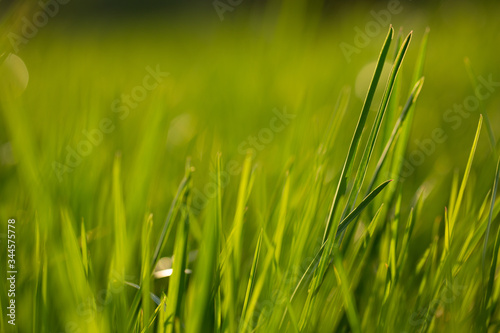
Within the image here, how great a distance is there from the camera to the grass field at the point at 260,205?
391 mm

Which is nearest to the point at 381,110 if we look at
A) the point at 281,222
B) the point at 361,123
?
Result: the point at 361,123

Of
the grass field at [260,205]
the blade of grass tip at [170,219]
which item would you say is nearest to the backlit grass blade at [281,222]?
the grass field at [260,205]

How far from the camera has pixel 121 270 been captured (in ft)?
1.35

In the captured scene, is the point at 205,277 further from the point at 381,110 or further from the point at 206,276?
the point at 381,110

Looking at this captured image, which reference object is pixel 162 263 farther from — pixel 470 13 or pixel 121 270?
pixel 470 13

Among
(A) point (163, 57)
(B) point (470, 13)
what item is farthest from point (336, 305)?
(B) point (470, 13)

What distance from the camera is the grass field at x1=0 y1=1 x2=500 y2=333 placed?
0.39 meters

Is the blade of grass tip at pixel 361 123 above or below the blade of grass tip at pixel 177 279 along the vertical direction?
above

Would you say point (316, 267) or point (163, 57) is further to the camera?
point (163, 57)

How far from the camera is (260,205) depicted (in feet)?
1.97

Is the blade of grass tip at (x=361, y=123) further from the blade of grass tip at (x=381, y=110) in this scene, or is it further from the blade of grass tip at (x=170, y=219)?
the blade of grass tip at (x=170, y=219)

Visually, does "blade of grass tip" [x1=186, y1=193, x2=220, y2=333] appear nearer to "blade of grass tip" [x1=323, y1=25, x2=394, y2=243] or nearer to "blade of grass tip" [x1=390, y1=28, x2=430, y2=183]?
"blade of grass tip" [x1=323, y1=25, x2=394, y2=243]

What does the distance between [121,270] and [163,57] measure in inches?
94.9

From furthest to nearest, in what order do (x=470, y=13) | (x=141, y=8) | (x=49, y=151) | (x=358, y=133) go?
(x=141, y=8) → (x=470, y=13) → (x=49, y=151) → (x=358, y=133)
